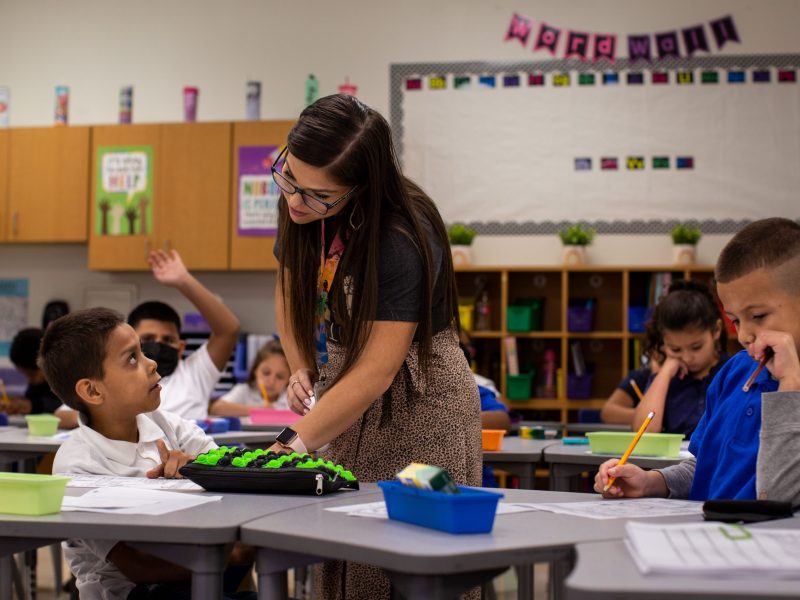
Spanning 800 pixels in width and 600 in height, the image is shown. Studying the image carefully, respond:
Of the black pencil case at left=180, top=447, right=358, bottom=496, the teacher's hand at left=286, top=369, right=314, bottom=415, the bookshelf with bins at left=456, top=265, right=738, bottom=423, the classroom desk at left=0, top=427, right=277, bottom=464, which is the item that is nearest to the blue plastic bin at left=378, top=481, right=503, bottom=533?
the black pencil case at left=180, top=447, right=358, bottom=496

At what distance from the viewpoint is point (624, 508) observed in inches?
58.9

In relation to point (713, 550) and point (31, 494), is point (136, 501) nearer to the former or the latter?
point (31, 494)

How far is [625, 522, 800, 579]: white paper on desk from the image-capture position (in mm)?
1005

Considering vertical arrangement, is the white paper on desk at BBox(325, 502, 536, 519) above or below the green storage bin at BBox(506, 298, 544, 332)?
below

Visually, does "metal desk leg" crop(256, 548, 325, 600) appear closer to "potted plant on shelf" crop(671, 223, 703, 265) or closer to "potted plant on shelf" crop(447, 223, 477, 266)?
"potted plant on shelf" crop(447, 223, 477, 266)

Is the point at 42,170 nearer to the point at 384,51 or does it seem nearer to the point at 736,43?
the point at 384,51

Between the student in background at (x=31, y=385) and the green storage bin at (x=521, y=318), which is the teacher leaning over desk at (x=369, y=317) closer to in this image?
the student in background at (x=31, y=385)

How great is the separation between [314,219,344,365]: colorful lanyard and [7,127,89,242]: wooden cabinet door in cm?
465

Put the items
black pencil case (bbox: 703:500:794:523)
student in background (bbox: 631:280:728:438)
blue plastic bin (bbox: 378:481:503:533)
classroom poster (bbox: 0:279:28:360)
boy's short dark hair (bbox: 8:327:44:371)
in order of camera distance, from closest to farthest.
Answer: blue plastic bin (bbox: 378:481:503:533) < black pencil case (bbox: 703:500:794:523) < student in background (bbox: 631:280:728:438) < boy's short dark hair (bbox: 8:327:44:371) < classroom poster (bbox: 0:279:28:360)

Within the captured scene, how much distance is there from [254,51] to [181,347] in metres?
3.13

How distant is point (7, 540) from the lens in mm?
1438

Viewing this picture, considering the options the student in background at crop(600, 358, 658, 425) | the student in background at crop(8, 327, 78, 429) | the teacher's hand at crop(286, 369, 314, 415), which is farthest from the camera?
the student in background at crop(8, 327, 78, 429)

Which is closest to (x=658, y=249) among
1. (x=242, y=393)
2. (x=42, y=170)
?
(x=242, y=393)

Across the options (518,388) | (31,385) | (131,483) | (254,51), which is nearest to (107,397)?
(131,483)
